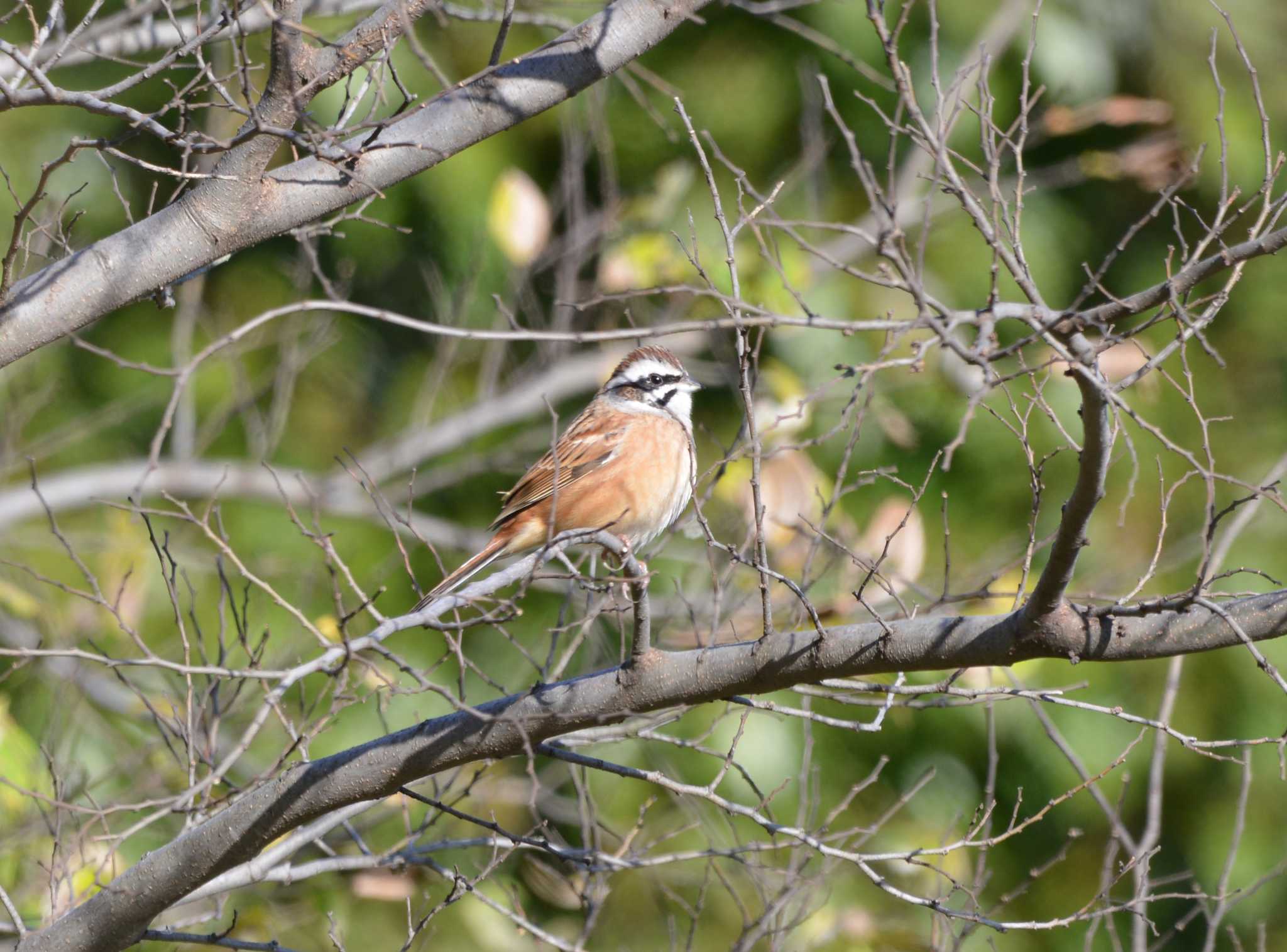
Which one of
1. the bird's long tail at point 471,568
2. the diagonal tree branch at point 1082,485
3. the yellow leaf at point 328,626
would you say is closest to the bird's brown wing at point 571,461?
the bird's long tail at point 471,568

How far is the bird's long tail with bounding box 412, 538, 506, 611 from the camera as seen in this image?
13.4 feet

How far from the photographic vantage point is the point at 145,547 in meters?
5.89

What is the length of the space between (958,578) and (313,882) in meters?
2.85

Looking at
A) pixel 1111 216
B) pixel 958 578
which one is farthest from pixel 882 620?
pixel 1111 216

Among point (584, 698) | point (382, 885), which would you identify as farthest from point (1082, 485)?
point (382, 885)

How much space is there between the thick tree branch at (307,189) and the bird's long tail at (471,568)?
54.9 inches

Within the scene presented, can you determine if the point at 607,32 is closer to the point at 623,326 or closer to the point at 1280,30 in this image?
the point at 623,326

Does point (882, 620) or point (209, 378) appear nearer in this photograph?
point (882, 620)

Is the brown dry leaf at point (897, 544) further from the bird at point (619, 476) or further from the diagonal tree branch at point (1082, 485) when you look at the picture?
the diagonal tree branch at point (1082, 485)

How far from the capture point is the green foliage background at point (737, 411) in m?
6.08

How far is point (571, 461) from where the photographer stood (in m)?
4.93

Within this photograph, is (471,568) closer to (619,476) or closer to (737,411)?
(619,476)

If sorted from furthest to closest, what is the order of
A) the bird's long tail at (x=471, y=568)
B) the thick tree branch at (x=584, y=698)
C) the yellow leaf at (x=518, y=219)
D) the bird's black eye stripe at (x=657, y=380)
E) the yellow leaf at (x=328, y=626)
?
1. the yellow leaf at (x=518, y=219)
2. the bird's black eye stripe at (x=657, y=380)
3. the yellow leaf at (x=328, y=626)
4. the bird's long tail at (x=471, y=568)
5. the thick tree branch at (x=584, y=698)

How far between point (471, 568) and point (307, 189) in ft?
6.31
